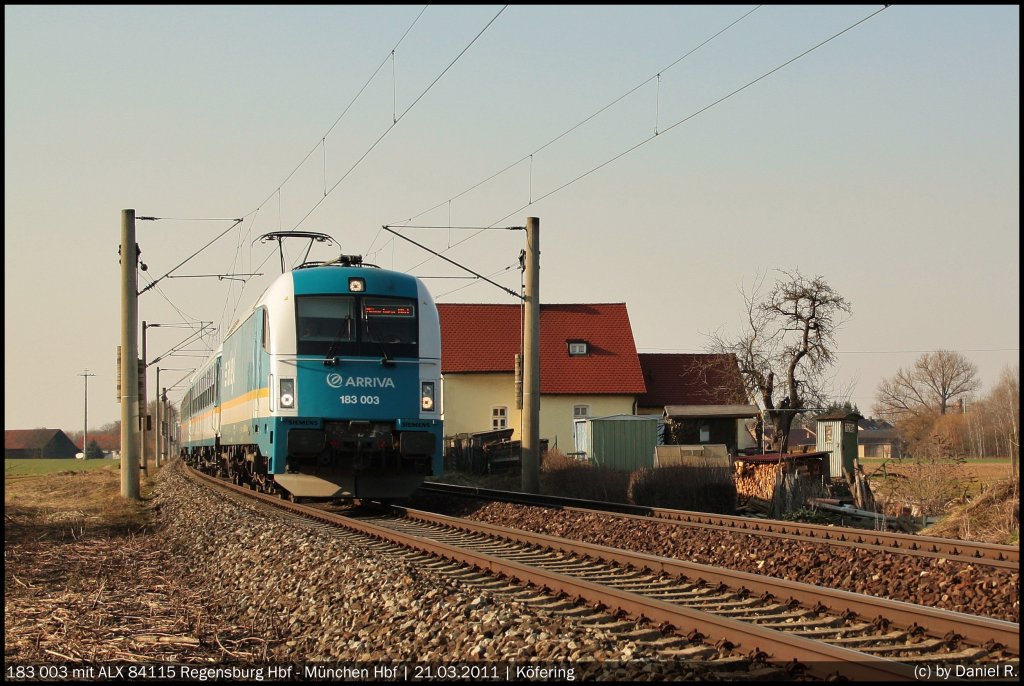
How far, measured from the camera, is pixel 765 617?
789 centimetres

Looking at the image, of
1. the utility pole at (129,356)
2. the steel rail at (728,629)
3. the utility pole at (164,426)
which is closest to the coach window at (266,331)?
the steel rail at (728,629)

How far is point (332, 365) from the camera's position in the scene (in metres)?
16.0

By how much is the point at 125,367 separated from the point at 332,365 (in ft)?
32.2

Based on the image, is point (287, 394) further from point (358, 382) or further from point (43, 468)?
point (43, 468)

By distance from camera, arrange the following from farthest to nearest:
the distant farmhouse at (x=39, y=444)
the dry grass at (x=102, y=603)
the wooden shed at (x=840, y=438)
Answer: the distant farmhouse at (x=39, y=444), the wooden shed at (x=840, y=438), the dry grass at (x=102, y=603)

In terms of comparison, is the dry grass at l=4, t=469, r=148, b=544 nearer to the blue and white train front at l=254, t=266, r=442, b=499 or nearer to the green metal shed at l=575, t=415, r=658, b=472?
the blue and white train front at l=254, t=266, r=442, b=499

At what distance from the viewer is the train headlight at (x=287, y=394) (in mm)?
15766

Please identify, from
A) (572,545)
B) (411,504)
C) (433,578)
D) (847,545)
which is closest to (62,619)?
(433,578)

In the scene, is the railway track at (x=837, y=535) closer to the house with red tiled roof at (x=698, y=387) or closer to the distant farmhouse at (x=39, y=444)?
the house with red tiled roof at (x=698, y=387)

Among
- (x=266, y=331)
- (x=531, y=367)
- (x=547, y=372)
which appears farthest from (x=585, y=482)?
(x=547, y=372)

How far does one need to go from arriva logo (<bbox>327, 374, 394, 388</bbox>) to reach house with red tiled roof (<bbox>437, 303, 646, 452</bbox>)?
2894 centimetres

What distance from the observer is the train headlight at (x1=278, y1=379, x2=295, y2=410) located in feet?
51.7

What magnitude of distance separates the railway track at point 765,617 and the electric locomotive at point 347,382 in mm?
4439

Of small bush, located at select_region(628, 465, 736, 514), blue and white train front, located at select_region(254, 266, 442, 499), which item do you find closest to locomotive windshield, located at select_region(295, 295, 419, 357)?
blue and white train front, located at select_region(254, 266, 442, 499)
